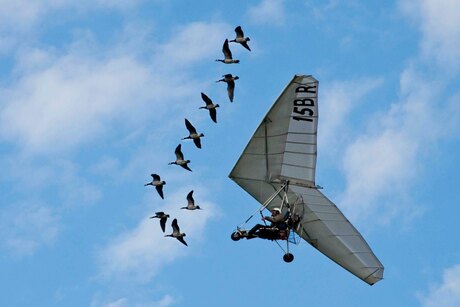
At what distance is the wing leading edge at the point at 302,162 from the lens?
103312 mm

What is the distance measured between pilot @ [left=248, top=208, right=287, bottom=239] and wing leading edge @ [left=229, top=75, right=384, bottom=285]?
435 cm

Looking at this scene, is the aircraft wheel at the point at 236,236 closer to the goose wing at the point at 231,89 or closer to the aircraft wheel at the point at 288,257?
the aircraft wheel at the point at 288,257

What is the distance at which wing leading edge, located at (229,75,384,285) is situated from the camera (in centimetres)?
10331

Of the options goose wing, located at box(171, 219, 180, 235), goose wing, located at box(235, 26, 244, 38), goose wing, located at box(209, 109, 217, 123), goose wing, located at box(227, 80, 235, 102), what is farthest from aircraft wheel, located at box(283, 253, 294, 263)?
goose wing, located at box(235, 26, 244, 38)

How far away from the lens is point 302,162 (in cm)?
10406

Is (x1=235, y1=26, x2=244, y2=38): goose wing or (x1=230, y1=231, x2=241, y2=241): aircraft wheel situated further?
(x1=235, y1=26, x2=244, y2=38): goose wing

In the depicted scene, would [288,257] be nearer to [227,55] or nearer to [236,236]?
[236,236]

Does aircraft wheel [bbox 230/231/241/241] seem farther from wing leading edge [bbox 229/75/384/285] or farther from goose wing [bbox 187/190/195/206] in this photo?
goose wing [bbox 187/190/195/206]

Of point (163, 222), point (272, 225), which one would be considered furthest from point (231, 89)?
point (272, 225)

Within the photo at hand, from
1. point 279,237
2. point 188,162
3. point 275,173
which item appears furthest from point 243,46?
point 279,237

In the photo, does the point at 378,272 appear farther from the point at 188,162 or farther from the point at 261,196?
the point at 188,162

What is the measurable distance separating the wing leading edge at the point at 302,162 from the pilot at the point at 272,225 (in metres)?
4.35

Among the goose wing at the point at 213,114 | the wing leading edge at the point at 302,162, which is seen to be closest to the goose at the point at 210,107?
the goose wing at the point at 213,114

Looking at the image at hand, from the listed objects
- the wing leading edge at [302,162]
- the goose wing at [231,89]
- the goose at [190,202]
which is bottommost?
the wing leading edge at [302,162]
